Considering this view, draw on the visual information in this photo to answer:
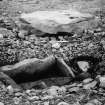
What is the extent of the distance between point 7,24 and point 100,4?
2222 millimetres

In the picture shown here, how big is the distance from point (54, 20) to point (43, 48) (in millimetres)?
717

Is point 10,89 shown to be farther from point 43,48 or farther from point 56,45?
point 56,45

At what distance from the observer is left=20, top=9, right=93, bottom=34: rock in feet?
17.0

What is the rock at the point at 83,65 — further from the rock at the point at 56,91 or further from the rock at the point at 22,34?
the rock at the point at 22,34

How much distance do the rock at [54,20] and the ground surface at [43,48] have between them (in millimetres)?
145

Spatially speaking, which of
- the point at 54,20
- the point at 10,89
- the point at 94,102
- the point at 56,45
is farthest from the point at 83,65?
the point at 54,20

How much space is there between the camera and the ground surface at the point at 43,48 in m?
3.42

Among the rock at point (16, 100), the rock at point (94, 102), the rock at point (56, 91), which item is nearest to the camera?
the rock at point (94, 102)

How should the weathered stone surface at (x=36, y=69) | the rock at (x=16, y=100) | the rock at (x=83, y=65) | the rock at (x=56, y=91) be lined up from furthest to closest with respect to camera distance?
the rock at (x=83, y=65), the weathered stone surface at (x=36, y=69), the rock at (x=56, y=91), the rock at (x=16, y=100)

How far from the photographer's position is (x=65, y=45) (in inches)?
193

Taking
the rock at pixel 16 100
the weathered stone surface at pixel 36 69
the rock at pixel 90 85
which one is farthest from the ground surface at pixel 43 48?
the weathered stone surface at pixel 36 69

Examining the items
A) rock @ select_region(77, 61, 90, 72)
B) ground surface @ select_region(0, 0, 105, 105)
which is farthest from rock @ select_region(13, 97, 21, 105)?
rock @ select_region(77, 61, 90, 72)

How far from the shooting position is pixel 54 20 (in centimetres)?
525

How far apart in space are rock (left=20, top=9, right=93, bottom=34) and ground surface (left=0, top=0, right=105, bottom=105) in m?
0.15
